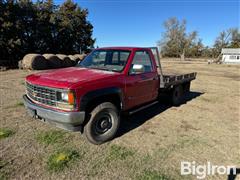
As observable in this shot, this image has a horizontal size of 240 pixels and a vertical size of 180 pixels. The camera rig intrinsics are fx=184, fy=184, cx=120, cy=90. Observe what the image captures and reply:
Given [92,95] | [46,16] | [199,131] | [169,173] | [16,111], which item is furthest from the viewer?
[46,16]

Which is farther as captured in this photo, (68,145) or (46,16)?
(46,16)

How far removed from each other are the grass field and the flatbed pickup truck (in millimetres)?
519

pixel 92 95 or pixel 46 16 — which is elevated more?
pixel 46 16

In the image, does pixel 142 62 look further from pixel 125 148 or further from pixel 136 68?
pixel 125 148

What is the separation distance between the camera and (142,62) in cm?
489

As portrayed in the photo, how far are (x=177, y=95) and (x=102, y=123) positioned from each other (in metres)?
3.95

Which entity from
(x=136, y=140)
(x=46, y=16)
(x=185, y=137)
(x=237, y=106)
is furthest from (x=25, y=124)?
(x=46, y=16)

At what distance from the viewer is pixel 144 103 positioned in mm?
A: 4996

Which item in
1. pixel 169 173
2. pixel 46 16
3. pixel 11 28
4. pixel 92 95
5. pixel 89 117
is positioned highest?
pixel 46 16

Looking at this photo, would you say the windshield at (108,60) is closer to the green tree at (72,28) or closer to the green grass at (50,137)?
the green grass at (50,137)

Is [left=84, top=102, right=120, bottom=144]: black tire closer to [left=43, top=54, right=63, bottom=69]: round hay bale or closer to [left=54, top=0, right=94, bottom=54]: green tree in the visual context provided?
[left=43, top=54, right=63, bottom=69]: round hay bale

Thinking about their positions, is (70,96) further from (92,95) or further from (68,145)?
(68,145)

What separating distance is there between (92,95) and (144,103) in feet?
6.41

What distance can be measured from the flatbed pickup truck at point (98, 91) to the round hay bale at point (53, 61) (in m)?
13.9
